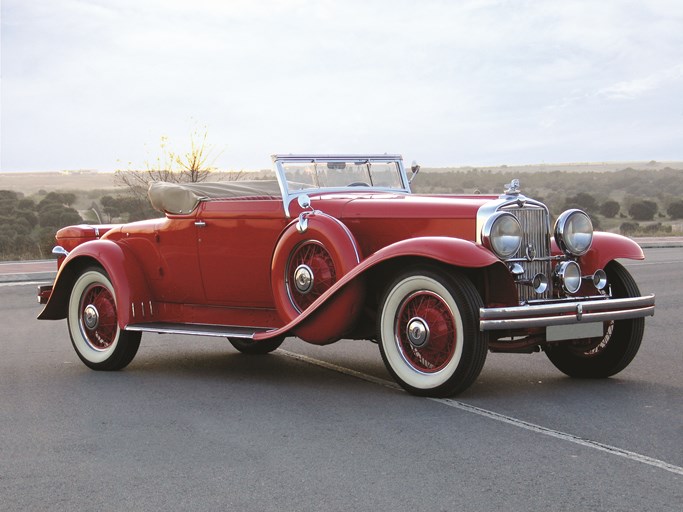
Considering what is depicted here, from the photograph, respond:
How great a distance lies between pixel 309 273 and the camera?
24.5ft

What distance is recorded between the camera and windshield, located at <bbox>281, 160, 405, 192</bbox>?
8.31 metres

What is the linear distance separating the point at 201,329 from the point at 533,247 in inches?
108

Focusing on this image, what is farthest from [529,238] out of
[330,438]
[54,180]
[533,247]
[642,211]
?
[54,180]

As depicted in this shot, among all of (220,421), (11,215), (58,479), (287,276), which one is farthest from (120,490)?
(11,215)

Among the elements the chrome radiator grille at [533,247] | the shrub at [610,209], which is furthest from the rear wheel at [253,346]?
the shrub at [610,209]

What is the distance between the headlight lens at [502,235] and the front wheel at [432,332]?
1.29ft

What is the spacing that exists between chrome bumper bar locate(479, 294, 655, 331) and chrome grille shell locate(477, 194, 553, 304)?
12.2 inches

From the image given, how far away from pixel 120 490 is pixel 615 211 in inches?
2205

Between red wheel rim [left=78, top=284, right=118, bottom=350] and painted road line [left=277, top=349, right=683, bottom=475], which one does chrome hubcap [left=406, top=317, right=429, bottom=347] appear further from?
red wheel rim [left=78, top=284, right=118, bottom=350]

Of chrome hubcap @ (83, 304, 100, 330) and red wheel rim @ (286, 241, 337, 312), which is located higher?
red wheel rim @ (286, 241, 337, 312)

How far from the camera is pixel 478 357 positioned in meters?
6.36

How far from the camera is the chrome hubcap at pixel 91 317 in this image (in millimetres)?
8656

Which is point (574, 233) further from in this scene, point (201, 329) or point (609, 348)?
point (201, 329)

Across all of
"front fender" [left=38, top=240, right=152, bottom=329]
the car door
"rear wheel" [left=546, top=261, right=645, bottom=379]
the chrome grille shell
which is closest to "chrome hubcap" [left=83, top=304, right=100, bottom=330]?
"front fender" [left=38, top=240, right=152, bottom=329]
